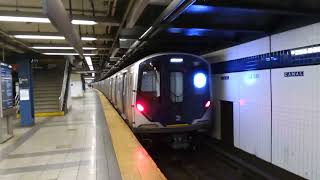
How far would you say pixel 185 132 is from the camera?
23.4ft

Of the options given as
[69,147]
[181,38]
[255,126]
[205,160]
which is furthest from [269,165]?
[69,147]

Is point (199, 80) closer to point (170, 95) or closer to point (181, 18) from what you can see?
point (170, 95)

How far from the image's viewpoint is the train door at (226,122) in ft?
25.2

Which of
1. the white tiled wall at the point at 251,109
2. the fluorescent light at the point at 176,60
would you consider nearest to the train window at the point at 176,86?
the fluorescent light at the point at 176,60

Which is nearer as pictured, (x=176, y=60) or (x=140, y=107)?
(x=140, y=107)

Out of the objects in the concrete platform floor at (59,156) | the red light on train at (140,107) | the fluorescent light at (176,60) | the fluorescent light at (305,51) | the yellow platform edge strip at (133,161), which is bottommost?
the concrete platform floor at (59,156)

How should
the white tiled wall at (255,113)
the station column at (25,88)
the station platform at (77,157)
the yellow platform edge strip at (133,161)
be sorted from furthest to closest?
the station column at (25,88) < the white tiled wall at (255,113) < the station platform at (77,157) < the yellow platform edge strip at (133,161)

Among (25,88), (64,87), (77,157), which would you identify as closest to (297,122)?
(77,157)

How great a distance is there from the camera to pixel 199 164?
7141 millimetres

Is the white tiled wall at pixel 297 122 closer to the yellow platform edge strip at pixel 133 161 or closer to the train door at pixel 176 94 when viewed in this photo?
the train door at pixel 176 94

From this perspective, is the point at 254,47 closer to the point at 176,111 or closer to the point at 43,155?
the point at 176,111

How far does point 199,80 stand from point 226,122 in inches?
59.2

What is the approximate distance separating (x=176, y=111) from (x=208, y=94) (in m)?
0.95

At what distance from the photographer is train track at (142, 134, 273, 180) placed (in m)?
6.24
